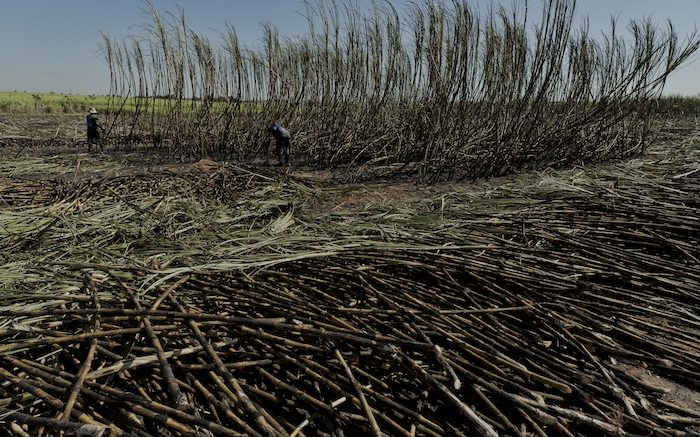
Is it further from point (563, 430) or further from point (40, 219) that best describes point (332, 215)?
point (563, 430)

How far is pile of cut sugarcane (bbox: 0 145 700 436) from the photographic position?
1.23m

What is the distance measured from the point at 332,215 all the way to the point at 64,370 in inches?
104

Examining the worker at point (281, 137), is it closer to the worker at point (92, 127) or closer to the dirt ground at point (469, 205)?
the dirt ground at point (469, 205)

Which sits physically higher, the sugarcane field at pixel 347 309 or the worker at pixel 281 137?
the worker at pixel 281 137

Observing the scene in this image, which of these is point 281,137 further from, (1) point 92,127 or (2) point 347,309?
(2) point 347,309

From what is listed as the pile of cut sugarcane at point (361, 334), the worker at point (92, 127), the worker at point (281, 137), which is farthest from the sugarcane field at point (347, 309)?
the worker at point (92, 127)

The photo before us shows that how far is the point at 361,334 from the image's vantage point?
4.83 feet

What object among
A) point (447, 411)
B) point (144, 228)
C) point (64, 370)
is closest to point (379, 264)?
point (447, 411)

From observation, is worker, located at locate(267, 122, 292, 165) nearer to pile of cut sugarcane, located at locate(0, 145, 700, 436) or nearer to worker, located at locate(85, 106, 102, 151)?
worker, located at locate(85, 106, 102, 151)

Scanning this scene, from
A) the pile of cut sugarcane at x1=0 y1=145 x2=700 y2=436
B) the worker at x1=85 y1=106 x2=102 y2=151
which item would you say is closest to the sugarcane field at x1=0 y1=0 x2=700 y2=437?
the pile of cut sugarcane at x1=0 y1=145 x2=700 y2=436

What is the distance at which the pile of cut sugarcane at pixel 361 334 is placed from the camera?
1229 millimetres

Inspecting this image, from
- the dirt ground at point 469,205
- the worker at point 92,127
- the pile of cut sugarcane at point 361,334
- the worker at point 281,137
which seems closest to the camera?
the pile of cut sugarcane at point 361,334

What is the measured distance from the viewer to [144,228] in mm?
3225

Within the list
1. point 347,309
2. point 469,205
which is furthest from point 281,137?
point 347,309
